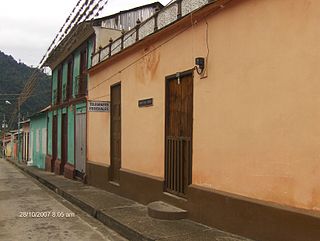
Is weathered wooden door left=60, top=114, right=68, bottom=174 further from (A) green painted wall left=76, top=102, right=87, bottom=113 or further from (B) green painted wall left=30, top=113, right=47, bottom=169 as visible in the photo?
(B) green painted wall left=30, top=113, right=47, bottom=169

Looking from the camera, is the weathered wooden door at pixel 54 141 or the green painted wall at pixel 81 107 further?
the weathered wooden door at pixel 54 141

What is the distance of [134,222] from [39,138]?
2191cm

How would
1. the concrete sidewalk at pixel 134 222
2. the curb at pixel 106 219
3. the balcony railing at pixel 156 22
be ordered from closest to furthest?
the concrete sidewalk at pixel 134 222 → the curb at pixel 106 219 → the balcony railing at pixel 156 22

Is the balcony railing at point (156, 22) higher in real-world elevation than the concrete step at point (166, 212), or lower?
higher

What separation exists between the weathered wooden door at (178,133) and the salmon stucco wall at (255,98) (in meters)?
0.28

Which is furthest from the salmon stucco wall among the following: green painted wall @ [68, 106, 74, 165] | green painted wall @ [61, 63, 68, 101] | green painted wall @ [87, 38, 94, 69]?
green painted wall @ [61, 63, 68, 101]

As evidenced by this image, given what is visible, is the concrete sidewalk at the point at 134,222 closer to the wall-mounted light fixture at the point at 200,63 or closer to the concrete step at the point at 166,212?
the concrete step at the point at 166,212

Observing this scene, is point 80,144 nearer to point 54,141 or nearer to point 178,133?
point 54,141

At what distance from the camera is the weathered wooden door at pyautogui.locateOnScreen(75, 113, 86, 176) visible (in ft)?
52.5

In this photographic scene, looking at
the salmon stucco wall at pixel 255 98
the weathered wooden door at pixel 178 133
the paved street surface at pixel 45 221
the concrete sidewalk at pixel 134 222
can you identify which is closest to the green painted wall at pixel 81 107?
the paved street surface at pixel 45 221

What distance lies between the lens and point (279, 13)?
589cm

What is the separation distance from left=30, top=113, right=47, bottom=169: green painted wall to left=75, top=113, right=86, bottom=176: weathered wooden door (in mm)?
9556

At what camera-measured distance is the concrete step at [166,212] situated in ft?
26.5
